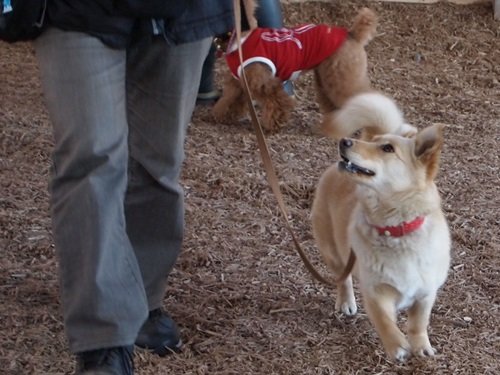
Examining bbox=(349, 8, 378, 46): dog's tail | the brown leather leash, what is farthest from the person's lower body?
bbox=(349, 8, 378, 46): dog's tail

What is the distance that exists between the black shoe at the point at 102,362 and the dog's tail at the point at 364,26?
344 cm

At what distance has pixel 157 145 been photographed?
8.78 feet

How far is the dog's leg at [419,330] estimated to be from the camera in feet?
9.93

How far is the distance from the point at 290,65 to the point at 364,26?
0.52m

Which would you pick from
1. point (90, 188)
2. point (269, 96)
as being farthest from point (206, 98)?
point (90, 188)

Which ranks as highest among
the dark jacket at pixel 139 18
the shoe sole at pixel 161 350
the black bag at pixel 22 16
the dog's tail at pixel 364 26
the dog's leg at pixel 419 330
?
the black bag at pixel 22 16

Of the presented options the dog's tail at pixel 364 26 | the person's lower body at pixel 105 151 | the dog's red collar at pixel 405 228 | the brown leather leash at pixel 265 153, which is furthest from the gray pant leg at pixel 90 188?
the dog's tail at pixel 364 26

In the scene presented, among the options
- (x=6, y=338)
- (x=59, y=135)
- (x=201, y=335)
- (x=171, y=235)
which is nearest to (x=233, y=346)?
(x=201, y=335)

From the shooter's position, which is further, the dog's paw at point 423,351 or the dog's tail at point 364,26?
the dog's tail at point 364,26

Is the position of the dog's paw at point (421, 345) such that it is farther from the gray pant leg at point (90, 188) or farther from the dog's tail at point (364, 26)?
the dog's tail at point (364, 26)

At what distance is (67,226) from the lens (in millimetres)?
2406

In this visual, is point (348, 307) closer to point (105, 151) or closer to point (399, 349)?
point (399, 349)

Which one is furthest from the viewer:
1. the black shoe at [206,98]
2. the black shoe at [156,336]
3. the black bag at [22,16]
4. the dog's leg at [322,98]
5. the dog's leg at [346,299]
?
the black shoe at [206,98]

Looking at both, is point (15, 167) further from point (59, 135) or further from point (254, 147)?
point (59, 135)
